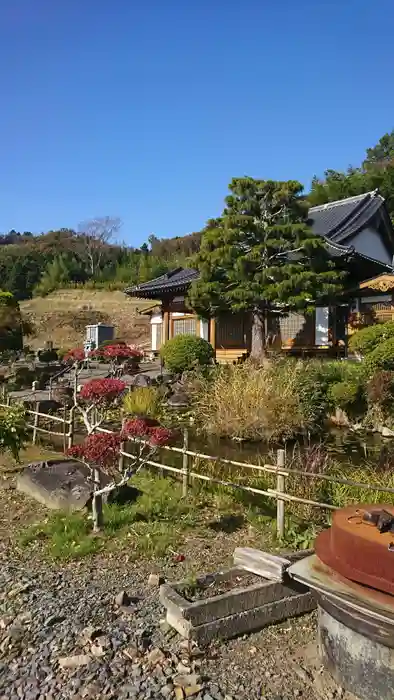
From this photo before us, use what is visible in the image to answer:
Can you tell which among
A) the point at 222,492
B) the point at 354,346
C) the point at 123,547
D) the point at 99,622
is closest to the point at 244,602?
the point at 99,622

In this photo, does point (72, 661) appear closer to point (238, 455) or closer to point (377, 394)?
point (238, 455)

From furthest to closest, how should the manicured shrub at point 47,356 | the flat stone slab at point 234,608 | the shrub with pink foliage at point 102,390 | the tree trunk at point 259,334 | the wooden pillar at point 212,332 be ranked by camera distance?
1. the manicured shrub at point 47,356
2. the wooden pillar at point 212,332
3. the tree trunk at point 259,334
4. the shrub with pink foliage at point 102,390
5. the flat stone slab at point 234,608

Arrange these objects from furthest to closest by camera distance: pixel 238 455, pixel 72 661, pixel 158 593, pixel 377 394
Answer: pixel 377 394
pixel 238 455
pixel 158 593
pixel 72 661

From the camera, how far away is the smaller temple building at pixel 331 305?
1454cm

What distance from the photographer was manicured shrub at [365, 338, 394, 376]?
34.9ft

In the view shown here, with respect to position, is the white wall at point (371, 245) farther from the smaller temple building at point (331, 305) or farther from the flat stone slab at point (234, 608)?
the flat stone slab at point (234, 608)

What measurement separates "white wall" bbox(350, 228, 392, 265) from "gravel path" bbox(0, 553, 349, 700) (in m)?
16.4

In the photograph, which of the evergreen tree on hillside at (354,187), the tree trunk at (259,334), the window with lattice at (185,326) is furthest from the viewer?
the evergreen tree on hillside at (354,187)

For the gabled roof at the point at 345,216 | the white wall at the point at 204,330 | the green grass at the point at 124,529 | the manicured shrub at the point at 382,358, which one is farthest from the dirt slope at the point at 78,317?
the green grass at the point at 124,529

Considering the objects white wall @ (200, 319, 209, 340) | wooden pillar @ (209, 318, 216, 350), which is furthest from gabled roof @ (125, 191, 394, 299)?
wooden pillar @ (209, 318, 216, 350)

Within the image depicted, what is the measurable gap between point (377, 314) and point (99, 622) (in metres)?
12.7

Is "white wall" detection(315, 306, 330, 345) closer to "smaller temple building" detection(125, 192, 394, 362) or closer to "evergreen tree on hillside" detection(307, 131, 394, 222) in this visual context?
"smaller temple building" detection(125, 192, 394, 362)

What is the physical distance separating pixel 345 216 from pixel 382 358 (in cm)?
953

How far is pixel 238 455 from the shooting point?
28.4ft
